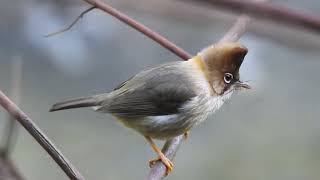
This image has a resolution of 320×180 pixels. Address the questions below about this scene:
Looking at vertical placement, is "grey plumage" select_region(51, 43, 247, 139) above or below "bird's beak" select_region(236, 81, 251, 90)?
below

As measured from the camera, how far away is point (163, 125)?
8.43 feet

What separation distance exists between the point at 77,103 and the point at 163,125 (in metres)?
0.35

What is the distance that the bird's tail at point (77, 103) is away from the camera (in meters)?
2.24

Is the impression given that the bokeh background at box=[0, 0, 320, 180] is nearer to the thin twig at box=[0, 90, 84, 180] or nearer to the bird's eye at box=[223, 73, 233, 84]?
the bird's eye at box=[223, 73, 233, 84]

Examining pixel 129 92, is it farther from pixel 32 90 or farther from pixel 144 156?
pixel 32 90

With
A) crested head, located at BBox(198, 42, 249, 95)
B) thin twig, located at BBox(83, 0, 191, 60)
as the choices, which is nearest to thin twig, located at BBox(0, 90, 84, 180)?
thin twig, located at BBox(83, 0, 191, 60)

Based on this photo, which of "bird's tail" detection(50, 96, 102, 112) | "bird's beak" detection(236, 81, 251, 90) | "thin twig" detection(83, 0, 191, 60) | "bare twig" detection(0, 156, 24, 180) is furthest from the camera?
"bird's beak" detection(236, 81, 251, 90)

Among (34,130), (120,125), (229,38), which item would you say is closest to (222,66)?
(229,38)

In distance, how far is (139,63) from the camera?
5484mm

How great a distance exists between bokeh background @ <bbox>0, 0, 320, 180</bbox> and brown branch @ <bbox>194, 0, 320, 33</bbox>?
3.80 m

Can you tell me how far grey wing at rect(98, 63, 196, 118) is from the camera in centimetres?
259

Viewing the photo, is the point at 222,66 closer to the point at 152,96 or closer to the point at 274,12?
the point at 152,96

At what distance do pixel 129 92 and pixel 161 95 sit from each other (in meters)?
0.12

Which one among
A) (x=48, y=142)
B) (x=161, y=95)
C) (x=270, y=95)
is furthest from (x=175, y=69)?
(x=270, y=95)
